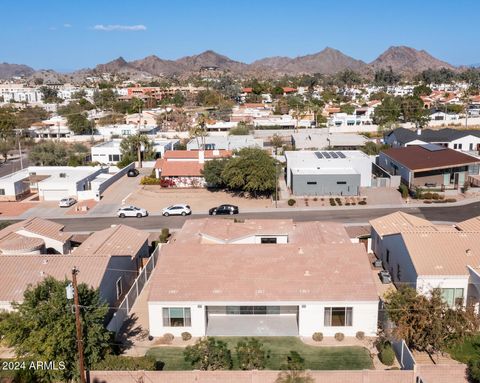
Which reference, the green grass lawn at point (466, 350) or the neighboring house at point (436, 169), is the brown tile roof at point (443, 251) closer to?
the green grass lawn at point (466, 350)

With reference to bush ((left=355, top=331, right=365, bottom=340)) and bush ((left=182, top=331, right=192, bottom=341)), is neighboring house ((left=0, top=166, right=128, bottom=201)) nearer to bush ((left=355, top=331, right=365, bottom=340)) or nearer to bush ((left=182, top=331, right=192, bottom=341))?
bush ((left=182, top=331, right=192, bottom=341))

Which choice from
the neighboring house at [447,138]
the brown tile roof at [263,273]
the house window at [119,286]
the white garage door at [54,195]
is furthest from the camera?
the neighboring house at [447,138]

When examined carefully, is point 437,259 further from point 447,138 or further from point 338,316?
point 447,138

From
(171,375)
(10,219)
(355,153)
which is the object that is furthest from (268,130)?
(171,375)

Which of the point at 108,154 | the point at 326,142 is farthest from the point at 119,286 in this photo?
the point at 326,142

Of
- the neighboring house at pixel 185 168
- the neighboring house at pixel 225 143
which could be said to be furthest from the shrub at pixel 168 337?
the neighboring house at pixel 225 143

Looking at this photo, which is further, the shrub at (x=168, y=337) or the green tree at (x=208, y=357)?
the shrub at (x=168, y=337)
